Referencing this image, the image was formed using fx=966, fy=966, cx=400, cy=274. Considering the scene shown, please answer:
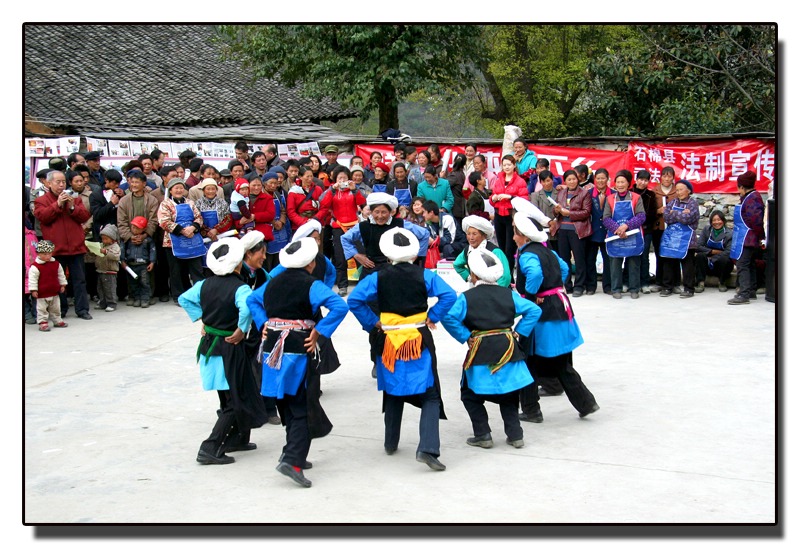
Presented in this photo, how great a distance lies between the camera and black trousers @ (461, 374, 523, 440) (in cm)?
630

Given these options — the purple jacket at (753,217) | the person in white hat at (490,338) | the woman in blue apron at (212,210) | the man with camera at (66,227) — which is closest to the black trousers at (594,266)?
the purple jacket at (753,217)

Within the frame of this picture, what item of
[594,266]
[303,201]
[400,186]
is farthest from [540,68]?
[303,201]

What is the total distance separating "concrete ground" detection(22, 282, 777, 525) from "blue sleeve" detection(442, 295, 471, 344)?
0.80m

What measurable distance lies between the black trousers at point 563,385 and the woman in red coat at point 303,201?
536 cm

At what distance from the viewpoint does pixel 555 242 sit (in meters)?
12.2

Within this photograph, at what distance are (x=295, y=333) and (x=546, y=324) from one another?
6.62ft

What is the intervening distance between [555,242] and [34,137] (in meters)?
6.86

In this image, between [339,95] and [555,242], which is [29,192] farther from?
[339,95]

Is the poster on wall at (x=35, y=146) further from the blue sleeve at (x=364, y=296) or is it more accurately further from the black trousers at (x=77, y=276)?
the blue sleeve at (x=364, y=296)

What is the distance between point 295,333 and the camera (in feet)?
19.1

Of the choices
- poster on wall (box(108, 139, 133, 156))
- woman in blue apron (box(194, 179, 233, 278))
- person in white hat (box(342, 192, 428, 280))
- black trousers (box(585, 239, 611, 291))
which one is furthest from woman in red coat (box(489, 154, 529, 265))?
poster on wall (box(108, 139, 133, 156))

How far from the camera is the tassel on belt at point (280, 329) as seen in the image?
5.78 m

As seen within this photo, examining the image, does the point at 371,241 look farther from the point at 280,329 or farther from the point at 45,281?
the point at 45,281

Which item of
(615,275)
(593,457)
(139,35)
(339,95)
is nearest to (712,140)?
(615,275)
